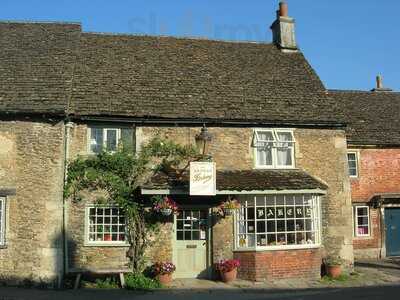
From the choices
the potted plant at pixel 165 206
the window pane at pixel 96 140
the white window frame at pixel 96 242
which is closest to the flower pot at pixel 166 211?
the potted plant at pixel 165 206

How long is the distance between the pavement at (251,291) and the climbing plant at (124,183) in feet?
5.84

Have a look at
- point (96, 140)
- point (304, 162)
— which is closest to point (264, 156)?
point (304, 162)

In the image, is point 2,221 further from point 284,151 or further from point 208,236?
point 284,151

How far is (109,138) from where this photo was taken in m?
16.3

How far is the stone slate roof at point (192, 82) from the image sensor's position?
16766 millimetres

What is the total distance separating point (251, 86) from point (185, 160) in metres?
4.34

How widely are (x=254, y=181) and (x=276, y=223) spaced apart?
1.63m

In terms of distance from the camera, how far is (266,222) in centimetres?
1616

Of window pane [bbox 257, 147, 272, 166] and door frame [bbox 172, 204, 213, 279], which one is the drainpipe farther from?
window pane [bbox 257, 147, 272, 166]

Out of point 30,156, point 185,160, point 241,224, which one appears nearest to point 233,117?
point 185,160

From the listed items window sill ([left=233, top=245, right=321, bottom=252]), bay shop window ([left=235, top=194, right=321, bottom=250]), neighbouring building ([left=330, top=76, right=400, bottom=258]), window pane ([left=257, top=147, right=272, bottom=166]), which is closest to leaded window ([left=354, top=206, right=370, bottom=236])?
neighbouring building ([left=330, top=76, right=400, bottom=258])

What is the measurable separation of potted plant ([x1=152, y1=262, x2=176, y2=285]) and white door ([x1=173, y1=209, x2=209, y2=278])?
2.80 ft

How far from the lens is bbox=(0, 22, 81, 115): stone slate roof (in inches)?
611

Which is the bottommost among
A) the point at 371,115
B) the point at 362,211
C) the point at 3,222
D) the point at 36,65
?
the point at 3,222
